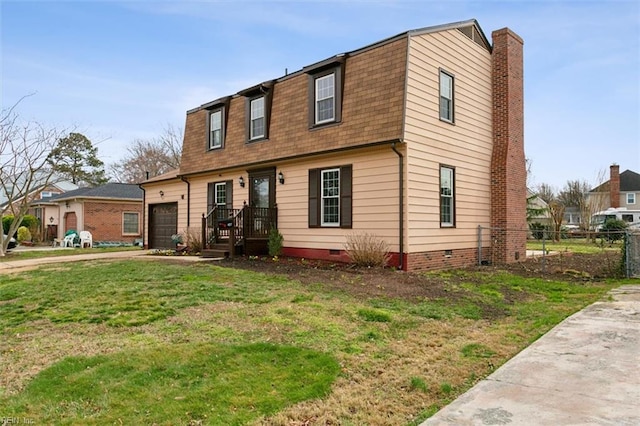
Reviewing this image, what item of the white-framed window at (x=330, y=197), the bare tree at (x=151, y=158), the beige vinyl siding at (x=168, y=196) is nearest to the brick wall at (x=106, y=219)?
the beige vinyl siding at (x=168, y=196)

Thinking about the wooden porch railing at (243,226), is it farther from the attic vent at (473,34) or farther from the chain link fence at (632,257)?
the chain link fence at (632,257)

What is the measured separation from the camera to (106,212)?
1041 inches

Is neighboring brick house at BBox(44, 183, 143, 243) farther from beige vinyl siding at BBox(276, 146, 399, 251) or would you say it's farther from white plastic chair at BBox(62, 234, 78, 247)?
beige vinyl siding at BBox(276, 146, 399, 251)

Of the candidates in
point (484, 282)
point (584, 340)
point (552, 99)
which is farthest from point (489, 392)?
point (552, 99)

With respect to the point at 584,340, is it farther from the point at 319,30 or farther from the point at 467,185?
the point at 319,30

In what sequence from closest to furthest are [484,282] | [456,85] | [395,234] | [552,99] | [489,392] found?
1. [489,392]
2. [484,282]
3. [395,234]
4. [456,85]
5. [552,99]

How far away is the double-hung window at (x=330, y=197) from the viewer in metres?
12.1

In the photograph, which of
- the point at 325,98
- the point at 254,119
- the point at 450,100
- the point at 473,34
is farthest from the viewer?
the point at 254,119

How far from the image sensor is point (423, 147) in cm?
1136

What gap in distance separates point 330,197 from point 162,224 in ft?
34.7

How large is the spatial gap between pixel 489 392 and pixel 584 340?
224 centimetres

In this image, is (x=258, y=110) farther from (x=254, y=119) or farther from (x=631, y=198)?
(x=631, y=198)

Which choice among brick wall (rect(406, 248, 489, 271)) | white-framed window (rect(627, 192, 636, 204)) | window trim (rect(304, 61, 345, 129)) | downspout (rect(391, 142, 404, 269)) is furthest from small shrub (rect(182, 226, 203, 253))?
white-framed window (rect(627, 192, 636, 204))

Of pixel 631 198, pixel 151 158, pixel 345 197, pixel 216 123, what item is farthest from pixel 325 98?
pixel 631 198
